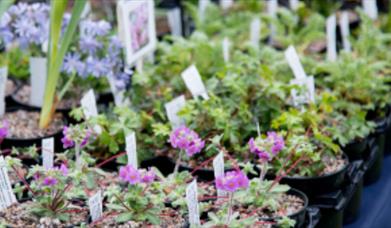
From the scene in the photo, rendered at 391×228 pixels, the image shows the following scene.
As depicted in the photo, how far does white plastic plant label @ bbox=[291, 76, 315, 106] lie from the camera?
2117 millimetres

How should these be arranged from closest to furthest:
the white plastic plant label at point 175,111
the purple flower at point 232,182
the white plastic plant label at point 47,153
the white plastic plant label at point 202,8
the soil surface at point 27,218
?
the purple flower at point 232,182, the soil surface at point 27,218, the white plastic plant label at point 47,153, the white plastic plant label at point 175,111, the white plastic plant label at point 202,8

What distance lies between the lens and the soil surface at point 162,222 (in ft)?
5.20

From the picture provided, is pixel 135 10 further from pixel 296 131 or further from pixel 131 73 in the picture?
pixel 296 131

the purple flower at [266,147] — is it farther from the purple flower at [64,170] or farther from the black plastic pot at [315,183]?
the purple flower at [64,170]

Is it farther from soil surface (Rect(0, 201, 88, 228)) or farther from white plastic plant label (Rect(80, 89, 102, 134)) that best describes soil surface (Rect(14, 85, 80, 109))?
soil surface (Rect(0, 201, 88, 228))

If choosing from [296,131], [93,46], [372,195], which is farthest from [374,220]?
[93,46]

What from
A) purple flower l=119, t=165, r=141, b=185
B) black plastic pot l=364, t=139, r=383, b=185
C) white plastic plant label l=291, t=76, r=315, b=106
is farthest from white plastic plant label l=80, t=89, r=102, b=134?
black plastic pot l=364, t=139, r=383, b=185

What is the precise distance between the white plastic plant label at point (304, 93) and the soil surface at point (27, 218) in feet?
2.51

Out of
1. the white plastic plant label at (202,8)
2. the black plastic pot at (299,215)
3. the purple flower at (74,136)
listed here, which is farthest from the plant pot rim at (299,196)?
the white plastic plant label at (202,8)

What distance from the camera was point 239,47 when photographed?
285cm

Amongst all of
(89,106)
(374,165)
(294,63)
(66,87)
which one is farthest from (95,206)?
(374,165)

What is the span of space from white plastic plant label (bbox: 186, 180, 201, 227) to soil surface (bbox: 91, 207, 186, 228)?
0.04 metres

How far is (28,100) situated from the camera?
2.38m

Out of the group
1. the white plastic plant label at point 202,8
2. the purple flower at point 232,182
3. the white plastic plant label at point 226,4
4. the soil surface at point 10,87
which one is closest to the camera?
the purple flower at point 232,182
